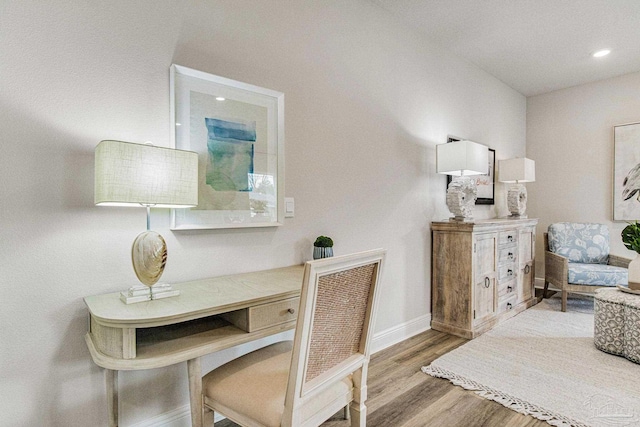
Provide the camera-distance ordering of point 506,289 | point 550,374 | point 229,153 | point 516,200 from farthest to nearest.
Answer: point 516,200, point 506,289, point 550,374, point 229,153

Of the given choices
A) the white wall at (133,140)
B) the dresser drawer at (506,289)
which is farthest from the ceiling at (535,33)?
the dresser drawer at (506,289)

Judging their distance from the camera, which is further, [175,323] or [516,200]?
[516,200]

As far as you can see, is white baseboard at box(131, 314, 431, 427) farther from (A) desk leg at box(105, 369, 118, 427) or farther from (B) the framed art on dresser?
(B) the framed art on dresser

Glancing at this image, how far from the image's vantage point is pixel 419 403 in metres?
2.00

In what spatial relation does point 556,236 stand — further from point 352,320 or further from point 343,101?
point 352,320

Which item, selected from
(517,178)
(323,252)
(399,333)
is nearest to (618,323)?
(399,333)

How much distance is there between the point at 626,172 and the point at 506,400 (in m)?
3.68

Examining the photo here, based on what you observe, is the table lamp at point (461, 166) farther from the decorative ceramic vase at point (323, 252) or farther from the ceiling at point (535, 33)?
the decorative ceramic vase at point (323, 252)

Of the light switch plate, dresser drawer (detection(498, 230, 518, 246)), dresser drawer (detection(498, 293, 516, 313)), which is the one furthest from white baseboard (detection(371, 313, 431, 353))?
the light switch plate

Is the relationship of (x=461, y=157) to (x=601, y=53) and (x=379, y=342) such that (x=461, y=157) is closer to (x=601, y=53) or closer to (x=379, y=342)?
(x=379, y=342)

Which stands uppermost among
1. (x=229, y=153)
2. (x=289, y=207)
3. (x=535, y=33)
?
(x=535, y=33)

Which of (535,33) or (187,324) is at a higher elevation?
(535,33)

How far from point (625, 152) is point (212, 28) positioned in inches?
188

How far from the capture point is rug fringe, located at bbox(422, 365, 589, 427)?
1797 millimetres
